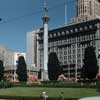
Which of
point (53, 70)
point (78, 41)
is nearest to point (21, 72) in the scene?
point (53, 70)

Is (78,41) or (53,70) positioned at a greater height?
(78,41)

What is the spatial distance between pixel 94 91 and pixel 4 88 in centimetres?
2972

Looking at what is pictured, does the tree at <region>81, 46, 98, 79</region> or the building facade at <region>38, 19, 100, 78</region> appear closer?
the tree at <region>81, 46, 98, 79</region>

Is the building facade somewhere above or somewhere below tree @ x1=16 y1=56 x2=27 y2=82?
above

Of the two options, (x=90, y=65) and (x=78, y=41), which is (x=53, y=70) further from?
(x=78, y=41)

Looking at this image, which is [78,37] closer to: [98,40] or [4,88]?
[98,40]

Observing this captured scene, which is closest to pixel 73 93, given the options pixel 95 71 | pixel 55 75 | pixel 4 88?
pixel 4 88

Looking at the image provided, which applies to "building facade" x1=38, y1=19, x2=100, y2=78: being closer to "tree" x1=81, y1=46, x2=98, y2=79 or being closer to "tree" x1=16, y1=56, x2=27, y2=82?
"tree" x1=16, y1=56, x2=27, y2=82

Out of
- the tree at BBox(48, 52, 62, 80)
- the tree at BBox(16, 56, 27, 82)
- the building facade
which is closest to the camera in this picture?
the tree at BBox(48, 52, 62, 80)

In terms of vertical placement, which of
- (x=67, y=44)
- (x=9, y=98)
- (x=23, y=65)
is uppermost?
(x=67, y=44)

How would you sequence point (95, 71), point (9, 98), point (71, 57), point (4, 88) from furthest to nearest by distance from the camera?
point (71, 57) → point (95, 71) → point (4, 88) → point (9, 98)

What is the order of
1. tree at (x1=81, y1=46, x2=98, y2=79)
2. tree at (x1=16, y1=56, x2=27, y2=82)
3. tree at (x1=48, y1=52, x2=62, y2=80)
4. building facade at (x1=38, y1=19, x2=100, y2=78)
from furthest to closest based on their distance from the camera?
building facade at (x1=38, y1=19, x2=100, y2=78)
tree at (x1=16, y1=56, x2=27, y2=82)
tree at (x1=48, y1=52, x2=62, y2=80)
tree at (x1=81, y1=46, x2=98, y2=79)

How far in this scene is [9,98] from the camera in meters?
63.9

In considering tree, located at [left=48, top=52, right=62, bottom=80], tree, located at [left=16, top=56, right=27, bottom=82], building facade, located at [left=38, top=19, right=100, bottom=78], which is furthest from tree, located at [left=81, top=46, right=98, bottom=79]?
building facade, located at [left=38, top=19, right=100, bottom=78]
